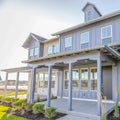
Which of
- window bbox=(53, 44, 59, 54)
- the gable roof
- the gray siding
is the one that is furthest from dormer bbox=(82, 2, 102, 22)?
the gable roof

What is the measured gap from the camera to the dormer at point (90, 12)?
15.3 metres

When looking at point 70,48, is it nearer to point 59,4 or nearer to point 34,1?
point 59,4

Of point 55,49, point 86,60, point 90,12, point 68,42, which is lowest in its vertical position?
point 86,60

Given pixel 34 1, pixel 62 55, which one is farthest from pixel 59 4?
pixel 62 55

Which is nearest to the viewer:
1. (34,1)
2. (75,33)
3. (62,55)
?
(34,1)

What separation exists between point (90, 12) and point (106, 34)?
12.2 feet

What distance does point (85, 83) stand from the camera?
14.6 metres

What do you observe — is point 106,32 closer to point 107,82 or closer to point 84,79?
point 107,82

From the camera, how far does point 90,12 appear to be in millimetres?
15594

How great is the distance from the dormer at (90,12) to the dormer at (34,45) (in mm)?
6894

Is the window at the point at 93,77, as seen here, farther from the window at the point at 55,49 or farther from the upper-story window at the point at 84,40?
the window at the point at 55,49

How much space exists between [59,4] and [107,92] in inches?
332

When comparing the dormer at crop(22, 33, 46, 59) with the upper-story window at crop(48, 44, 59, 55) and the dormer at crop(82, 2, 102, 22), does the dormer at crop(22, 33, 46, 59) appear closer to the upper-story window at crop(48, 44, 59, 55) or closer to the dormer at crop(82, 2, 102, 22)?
the upper-story window at crop(48, 44, 59, 55)

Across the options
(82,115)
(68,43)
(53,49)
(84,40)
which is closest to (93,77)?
(84,40)
